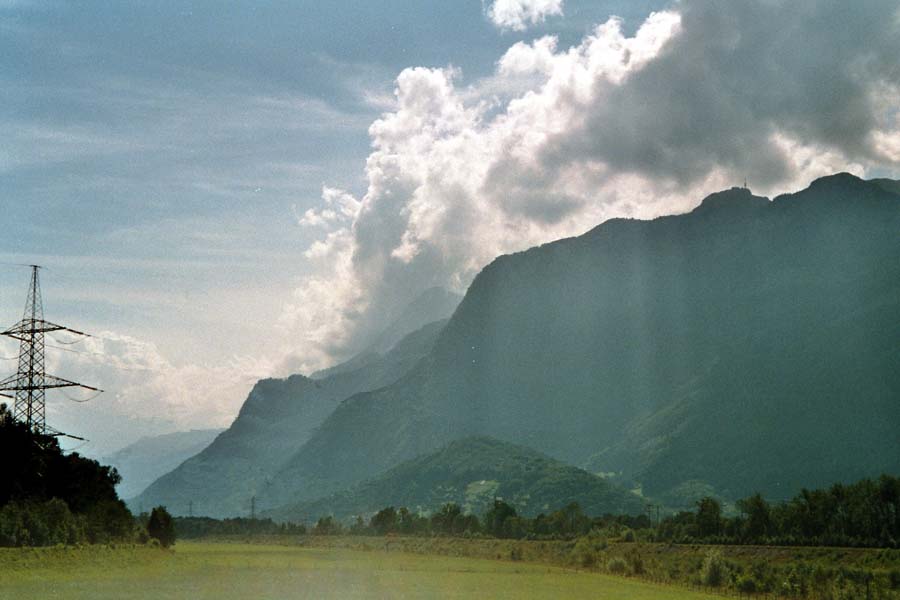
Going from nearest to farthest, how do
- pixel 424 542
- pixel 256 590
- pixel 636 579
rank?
1. pixel 256 590
2. pixel 636 579
3. pixel 424 542

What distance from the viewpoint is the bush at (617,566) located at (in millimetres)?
105125

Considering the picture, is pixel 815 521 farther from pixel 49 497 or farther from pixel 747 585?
pixel 49 497

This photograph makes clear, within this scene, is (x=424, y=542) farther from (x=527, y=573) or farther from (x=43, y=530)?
(x=43, y=530)

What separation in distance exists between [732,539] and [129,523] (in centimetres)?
9115

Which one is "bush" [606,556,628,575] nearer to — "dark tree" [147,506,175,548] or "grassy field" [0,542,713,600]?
"grassy field" [0,542,713,600]

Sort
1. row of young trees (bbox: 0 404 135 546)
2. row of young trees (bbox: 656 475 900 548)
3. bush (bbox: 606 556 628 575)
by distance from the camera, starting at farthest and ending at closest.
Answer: row of young trees (bbox: 656 475 900 548) → bush (bbox: 606 556 628 575) → row of young trees (bbox: 0 404 135 546)

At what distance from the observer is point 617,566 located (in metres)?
107

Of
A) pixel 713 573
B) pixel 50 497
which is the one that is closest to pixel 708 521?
pixel 713 573

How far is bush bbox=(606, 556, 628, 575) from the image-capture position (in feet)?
345

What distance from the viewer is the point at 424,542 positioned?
655ft

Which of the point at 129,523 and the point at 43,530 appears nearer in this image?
the point at 43,530

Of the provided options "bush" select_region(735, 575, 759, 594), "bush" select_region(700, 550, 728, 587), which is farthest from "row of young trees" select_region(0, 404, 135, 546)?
"bush" select_region(735, 575, 759, 594)

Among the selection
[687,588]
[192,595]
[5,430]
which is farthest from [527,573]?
[5,430]

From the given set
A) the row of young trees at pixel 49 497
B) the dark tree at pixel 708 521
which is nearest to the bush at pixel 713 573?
the dark tree at pixel 708 521
